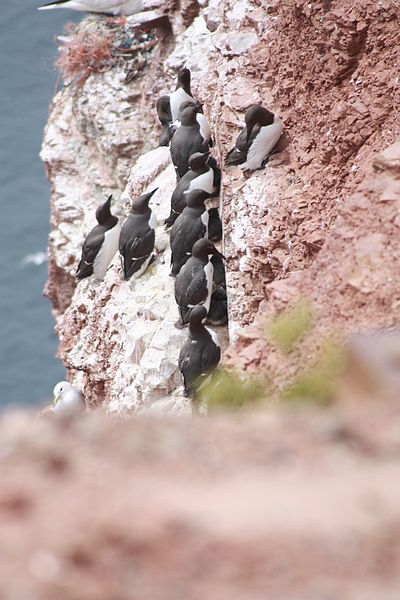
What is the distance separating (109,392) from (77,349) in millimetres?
857

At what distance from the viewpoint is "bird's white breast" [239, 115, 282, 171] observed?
23.1ft

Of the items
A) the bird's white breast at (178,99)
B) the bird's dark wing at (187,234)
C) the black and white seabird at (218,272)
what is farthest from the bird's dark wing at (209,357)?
the bird's white breast at (178,99)

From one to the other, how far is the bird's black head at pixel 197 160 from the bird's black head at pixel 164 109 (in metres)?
1.76

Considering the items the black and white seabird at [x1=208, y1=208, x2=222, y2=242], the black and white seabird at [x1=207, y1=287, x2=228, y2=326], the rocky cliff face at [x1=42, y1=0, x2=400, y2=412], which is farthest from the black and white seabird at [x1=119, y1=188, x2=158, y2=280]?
the black and white seabird at [x1=207, y1=287, x2=228, y2=326]

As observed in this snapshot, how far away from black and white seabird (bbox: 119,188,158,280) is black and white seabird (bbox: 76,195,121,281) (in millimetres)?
652

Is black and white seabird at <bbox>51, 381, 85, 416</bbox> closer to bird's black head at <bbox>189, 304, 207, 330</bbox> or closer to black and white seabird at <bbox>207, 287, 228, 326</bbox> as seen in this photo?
black and white seabird at <bbox>207, 287, 228, 326</bbox>

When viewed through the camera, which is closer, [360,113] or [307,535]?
[307,535]

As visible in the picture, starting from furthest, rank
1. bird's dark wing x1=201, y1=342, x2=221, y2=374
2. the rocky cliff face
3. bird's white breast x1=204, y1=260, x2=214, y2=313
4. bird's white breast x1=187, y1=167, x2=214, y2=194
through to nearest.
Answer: bird's white breast x1=187, y1=167, x2=214, y2=194, bird's white breast x1=204, y1=260, x2=214, y2=313, bird's dark wing x1=201, y1=342, x2=221, y2=374, the rocky cliff face

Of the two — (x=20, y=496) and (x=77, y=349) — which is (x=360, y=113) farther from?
(x=20, y=496)

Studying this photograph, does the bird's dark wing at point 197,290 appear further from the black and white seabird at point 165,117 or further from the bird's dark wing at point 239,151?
the black and white seabird at point 165,117

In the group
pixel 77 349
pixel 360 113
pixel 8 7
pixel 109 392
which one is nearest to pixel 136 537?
pixel 360 113

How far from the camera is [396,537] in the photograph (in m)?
2.24

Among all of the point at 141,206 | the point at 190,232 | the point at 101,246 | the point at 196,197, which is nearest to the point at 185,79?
the point at 141,206

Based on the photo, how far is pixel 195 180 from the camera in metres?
7.88
